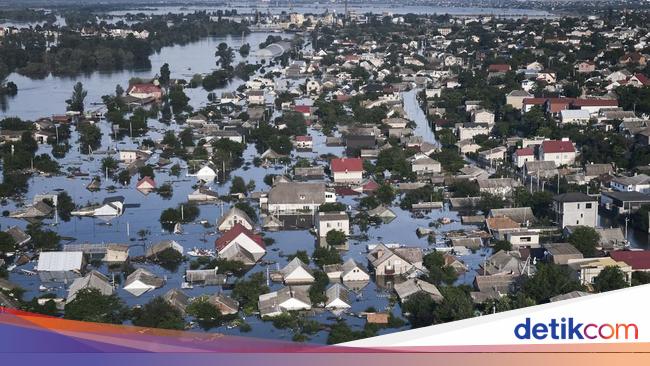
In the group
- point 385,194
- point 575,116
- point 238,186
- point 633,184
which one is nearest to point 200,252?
point 238,186

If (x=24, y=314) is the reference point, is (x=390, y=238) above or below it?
below

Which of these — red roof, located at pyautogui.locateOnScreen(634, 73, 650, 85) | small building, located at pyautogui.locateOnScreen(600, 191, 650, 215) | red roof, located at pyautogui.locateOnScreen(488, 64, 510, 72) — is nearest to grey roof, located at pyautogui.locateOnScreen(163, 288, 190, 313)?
small building, located at pyautogui.locateOnScreen(600, 191, 650, 215)

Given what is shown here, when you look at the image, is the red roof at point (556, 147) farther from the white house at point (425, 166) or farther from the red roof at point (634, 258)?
the red roof at point (634, 258)

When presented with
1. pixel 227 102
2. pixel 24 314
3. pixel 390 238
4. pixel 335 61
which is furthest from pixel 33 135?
pixel 24 314

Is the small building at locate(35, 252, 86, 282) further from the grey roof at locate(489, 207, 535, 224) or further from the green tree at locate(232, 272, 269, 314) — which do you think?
the grey roof at locate(489, 207, 535, 224)

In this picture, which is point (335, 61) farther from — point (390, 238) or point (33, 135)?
point (390, 238)

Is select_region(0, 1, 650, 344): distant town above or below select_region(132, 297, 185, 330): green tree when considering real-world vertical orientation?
below
